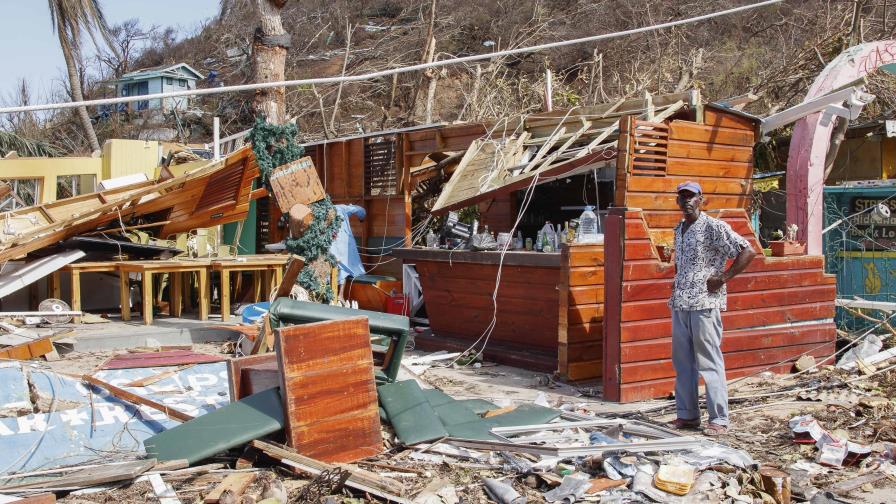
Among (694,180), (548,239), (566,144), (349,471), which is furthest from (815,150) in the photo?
(349,471)

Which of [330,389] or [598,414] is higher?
[330,389]

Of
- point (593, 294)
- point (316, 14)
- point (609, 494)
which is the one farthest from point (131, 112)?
point (609, 494)

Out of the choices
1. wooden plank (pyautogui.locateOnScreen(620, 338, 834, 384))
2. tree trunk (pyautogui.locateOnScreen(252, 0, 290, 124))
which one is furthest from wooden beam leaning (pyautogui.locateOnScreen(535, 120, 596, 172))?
tree trunk (pyautogui.locateOnScreen(252, 0, 290, 124))

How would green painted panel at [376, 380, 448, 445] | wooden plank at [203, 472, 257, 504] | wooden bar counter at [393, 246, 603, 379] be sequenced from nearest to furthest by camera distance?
wooden plank at [203, 472, 257, 504]
green painted panel at [376, 380, 448, 445]
wooden bar counter at [393, 246, 603, 379]

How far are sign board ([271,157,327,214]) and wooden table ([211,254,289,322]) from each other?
1512mm

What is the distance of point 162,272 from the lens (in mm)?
11375

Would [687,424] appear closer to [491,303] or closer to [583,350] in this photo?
[583,350]

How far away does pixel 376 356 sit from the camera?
7281 millimetres

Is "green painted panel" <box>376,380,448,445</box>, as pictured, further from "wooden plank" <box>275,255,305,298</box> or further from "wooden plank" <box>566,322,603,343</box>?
Answer: "wooden plank" <box>566,322,603,343</box>

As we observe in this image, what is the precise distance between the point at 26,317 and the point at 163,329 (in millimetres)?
1547

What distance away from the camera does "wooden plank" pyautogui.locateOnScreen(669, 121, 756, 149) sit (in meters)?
8.48

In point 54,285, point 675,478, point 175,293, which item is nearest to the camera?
point 675,478

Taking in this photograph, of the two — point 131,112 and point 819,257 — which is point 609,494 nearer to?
point 819,257

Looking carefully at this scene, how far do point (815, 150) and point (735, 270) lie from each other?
13.0ft
